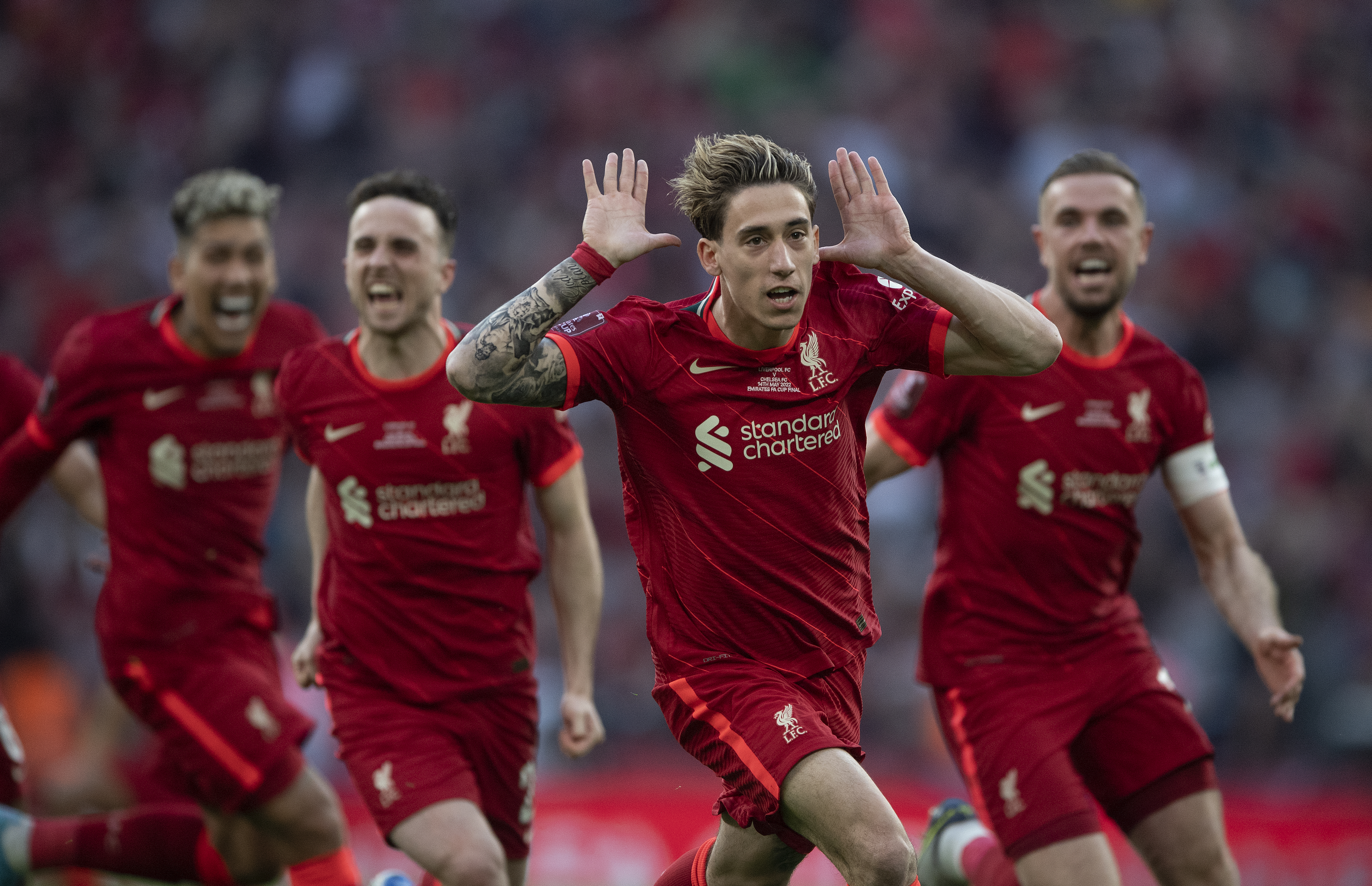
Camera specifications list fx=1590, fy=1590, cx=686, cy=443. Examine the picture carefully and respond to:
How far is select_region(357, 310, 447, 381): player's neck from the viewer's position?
19.2 feet

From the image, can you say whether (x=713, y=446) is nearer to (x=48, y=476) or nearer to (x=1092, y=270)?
(x=1092, y=270)

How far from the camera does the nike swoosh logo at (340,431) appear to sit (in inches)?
227

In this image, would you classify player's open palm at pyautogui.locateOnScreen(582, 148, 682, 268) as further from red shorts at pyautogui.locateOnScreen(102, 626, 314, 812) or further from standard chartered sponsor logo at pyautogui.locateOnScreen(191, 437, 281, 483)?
red shorts at pyautogui.locateOnScreen(102, 626, 314, 812)

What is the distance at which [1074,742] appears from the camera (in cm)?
586

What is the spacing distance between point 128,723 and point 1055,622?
5.27 m

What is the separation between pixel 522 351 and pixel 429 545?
138 cm

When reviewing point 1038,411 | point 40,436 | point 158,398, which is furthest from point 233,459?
point 1038,411

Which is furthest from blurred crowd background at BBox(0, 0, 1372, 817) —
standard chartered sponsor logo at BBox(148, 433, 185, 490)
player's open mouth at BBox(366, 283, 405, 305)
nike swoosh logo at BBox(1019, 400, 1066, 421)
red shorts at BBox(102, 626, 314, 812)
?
player's open mouth at BBox(366, 283, 405, 305)

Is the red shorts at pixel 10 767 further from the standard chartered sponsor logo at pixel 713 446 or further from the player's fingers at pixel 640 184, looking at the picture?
the player's fingers at pixel 640 184

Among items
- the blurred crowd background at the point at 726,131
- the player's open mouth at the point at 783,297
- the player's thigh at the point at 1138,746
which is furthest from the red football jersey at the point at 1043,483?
the blurred crowd background at the point at 726,131

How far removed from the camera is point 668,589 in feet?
16.1

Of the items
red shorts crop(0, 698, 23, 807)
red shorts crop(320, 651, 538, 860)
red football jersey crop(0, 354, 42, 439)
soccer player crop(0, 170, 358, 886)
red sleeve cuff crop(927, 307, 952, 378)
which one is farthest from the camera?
red football jersey crop(0, 354, 42, 439)

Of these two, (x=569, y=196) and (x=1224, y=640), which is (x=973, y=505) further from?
(x=569, y=196)

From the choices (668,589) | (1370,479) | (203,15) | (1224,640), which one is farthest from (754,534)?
(203,15)
